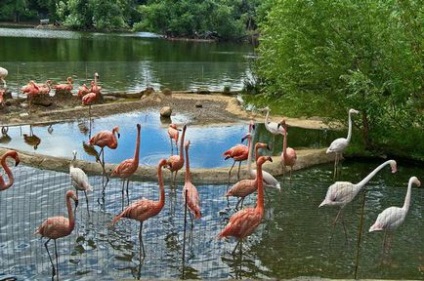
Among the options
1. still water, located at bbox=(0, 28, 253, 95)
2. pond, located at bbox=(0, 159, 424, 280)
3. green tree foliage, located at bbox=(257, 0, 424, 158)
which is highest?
green tree foliage, located at bbox=(257, 0, 424, 158)

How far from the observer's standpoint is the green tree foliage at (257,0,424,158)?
1191 centimetres

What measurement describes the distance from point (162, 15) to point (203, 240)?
2232 inches

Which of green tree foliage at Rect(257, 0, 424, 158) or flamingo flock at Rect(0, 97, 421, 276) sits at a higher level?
green tree foliage at Rect(257, 0, 424, 158)

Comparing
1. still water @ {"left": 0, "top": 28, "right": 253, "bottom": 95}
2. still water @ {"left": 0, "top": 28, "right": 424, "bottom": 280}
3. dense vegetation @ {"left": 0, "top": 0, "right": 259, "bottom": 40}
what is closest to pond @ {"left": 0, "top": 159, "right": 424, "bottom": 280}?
still water @ {"left": 0, "top": 28, "right": 424, "bottom": 280}

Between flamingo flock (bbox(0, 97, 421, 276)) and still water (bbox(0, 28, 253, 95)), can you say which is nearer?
flamingo flock (bbox(0, 97, 421, 276))

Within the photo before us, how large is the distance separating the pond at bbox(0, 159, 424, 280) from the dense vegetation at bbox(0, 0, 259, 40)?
165 ft

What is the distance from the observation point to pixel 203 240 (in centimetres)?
785

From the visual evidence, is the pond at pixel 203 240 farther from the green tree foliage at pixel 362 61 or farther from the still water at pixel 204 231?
the green tree foliage at pixel 362 61

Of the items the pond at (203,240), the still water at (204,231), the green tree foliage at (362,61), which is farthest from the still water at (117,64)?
the pond at (203,240)

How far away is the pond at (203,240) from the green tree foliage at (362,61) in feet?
9.14

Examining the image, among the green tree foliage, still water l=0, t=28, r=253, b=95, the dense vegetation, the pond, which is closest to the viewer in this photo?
the pond

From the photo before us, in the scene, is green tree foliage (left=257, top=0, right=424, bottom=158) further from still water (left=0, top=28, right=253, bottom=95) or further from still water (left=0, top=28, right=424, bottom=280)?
still water (left=0, top=28, right=253, bottom=95)

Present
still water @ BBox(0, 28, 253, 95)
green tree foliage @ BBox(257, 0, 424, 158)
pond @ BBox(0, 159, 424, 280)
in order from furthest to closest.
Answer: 1. still water @ BBox(0, 28, 253, 95)
2. green tree foliage @ BBox(257, 0, 424, 158)
3. pond @ BBox(0, 159, 424, 280)

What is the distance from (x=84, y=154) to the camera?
12.5 m
